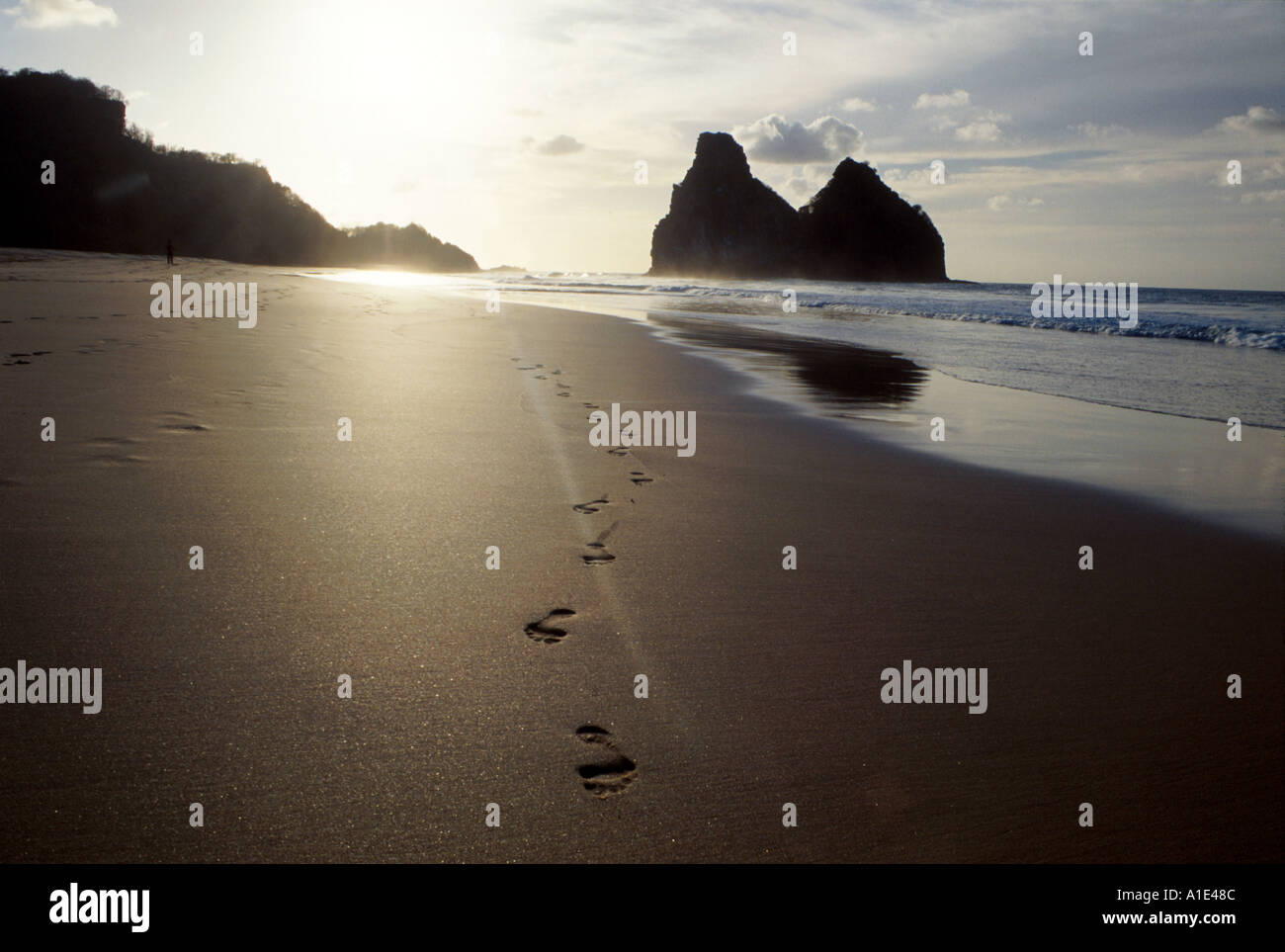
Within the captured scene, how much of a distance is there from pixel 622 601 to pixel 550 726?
103cm

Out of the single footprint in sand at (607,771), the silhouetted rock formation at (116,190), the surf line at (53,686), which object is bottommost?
the single footprint in sand at (607,771)

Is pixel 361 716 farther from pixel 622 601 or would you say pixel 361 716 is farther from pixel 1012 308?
pixel 1012 308

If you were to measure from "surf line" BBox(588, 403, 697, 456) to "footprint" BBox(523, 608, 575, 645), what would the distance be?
3.30 m

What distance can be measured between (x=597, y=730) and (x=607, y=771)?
0.67 ft

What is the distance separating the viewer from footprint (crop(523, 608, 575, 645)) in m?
3.13

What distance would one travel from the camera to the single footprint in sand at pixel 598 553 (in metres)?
3.98

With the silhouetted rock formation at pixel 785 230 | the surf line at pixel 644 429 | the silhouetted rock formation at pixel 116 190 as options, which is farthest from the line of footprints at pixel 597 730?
the silhouetted rock formation at pixel 785 230

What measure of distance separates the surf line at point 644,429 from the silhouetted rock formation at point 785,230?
120721 mm

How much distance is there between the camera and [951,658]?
318cm

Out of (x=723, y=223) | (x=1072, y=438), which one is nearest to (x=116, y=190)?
(x=1072, y=438)

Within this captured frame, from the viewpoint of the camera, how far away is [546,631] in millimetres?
3205

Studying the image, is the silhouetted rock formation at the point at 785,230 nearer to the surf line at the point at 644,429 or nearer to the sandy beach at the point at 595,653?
the surf line at the point at 644,429

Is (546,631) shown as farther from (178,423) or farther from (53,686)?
(178,423)

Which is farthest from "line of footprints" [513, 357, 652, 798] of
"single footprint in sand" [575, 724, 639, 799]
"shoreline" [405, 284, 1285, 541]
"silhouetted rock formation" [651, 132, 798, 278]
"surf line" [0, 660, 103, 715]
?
"silhouetted rock formation" [651, 132, 798, 278]
